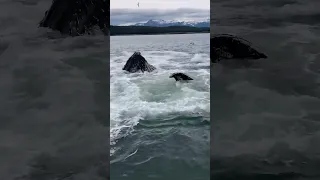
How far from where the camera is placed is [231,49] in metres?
2.77

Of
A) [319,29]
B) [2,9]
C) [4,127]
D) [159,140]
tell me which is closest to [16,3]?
[2,9]

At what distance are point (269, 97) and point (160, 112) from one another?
95 cm

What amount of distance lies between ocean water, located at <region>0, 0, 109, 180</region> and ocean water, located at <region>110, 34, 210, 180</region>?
0.63 ft

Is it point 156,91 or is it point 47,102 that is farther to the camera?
point 156,91

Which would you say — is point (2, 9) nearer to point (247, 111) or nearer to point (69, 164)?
point (69, 164)

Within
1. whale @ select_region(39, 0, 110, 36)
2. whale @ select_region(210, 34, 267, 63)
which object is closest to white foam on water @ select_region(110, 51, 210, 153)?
whale @ select_region(210, 34, 267, 63)

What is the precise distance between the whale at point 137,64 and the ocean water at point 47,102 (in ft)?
0.83

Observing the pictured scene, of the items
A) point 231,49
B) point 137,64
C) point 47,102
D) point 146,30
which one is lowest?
point 47,102

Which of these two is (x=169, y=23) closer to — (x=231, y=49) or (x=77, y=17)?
(x=231, y=49)

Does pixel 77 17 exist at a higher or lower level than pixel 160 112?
higher

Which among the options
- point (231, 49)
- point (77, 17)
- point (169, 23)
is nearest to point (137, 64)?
point (169, 23)

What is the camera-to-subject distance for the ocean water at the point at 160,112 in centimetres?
289

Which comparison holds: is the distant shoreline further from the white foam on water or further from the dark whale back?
the dark whale back

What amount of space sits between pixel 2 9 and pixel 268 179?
104 inches
